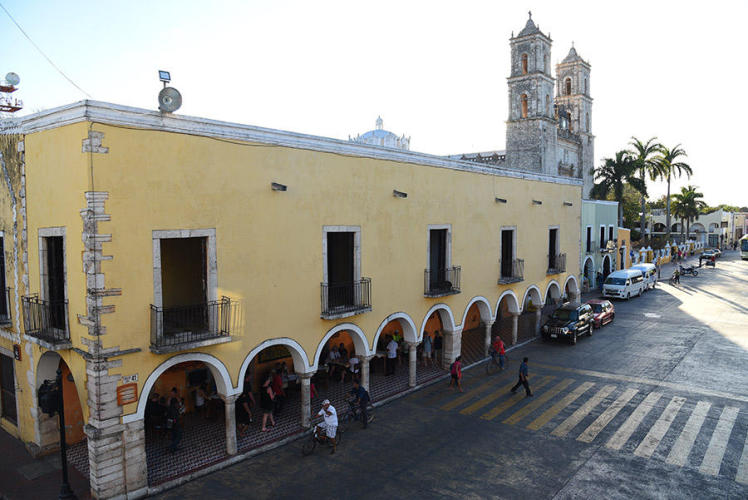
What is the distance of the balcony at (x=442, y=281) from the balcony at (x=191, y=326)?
316 inches

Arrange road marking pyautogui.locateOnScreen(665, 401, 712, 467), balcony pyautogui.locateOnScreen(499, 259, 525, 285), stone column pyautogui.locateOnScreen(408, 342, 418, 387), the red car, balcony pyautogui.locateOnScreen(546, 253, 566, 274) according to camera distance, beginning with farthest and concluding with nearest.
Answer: the red car → balcony pyautogui.locateOnScreen(546, 253, 566, 274) → balcony pyautogui.locateOnScreen(499, 259, 525, 285) → stone column pyautogui.locateOnScreen(408, 342, 418, 387) → road marking pyautogui.locateOnScreen(665, 401, 712, 467)

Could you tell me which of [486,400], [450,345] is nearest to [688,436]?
[486,400]

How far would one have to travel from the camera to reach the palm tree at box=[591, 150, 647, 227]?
47250mm

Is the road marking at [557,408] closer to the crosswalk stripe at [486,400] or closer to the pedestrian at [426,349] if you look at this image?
the crosswalk stripe at [486,400]

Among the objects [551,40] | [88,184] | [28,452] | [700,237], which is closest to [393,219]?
[88,184]

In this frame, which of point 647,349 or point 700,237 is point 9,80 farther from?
point 700,237

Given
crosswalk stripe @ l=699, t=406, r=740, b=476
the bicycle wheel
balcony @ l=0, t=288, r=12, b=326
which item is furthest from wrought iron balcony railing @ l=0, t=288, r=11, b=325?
crosswalk stripe @ l=699, t=406, r=740, b=476

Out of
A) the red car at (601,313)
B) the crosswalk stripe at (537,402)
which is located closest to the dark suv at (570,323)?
the red car at (601,313)

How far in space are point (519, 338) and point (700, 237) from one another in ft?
259

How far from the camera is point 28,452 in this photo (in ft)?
44.4

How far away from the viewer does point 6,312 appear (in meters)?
14.1

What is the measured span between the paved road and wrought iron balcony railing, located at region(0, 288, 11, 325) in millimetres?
6797

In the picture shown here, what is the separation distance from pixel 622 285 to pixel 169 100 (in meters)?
33.8

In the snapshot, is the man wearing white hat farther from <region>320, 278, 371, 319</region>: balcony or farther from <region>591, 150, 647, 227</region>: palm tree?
<region>591, 150, 647, 227</region>: palm tree
